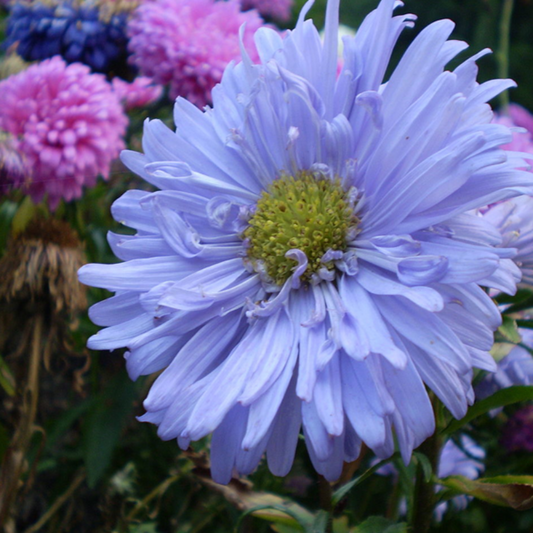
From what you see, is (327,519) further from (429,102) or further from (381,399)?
(429,102)

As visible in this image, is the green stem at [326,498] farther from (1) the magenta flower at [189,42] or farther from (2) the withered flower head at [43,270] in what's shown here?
(1) the magenta flower at [189,42]

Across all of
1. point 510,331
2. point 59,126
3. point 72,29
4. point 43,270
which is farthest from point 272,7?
point 510,331

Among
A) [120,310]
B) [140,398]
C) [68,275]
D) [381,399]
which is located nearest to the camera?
[381,399]

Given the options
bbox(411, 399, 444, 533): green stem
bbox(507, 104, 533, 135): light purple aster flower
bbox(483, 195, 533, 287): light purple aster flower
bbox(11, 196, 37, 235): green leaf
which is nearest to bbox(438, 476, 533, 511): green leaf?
bbox(411, 399, 444, 533): green stem

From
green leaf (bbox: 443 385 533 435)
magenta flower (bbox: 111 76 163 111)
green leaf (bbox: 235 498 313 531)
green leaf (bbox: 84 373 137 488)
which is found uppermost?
magenta flower (bbox: 111 76 163 111)

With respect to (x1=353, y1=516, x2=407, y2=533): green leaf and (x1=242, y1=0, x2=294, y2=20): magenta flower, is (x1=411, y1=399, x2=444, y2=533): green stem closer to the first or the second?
(x1=353, y1=516, x2=407, y2=533): green leaf

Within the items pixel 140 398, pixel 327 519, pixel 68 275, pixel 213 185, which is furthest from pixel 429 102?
pixel 140 398
